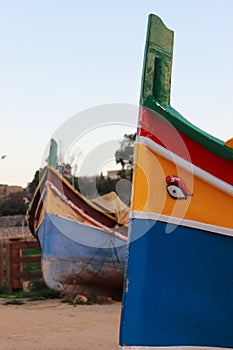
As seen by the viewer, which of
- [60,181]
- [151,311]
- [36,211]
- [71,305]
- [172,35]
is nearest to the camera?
[151,311]

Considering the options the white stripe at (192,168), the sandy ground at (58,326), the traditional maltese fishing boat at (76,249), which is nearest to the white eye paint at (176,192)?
the white stripe at (192,168)

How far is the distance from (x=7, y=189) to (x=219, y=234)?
42.7 metres

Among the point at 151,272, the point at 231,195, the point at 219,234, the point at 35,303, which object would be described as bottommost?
the point at 35,303

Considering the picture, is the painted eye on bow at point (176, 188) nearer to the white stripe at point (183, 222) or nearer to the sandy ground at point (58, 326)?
the white stripe at point (183, 222)

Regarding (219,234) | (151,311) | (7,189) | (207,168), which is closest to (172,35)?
(207,168)

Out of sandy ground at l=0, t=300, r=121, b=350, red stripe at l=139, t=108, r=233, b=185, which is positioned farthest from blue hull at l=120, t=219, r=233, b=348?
sandy ground at l=0, t=300, r=121, b=350

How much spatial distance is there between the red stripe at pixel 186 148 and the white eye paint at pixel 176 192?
210 mm

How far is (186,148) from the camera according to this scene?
404cm

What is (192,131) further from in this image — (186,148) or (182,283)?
(182,283)

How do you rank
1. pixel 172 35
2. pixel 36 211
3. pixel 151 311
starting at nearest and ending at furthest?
1. pixel 151 311
2. pixel 172 35
3. pixel 36 211

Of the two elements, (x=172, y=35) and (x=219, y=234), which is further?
(x=172, y=35)

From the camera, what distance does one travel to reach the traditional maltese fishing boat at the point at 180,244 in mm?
3920

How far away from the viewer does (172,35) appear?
14.4 ft

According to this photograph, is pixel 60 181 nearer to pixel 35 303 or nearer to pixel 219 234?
pixel 35 303
